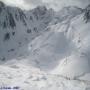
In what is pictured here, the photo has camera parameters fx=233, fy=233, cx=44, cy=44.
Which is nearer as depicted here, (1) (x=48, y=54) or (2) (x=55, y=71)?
(2) (x=55, y=71)

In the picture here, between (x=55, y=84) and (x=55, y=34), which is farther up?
(x=55, y=34)

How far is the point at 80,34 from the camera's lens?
497 feet

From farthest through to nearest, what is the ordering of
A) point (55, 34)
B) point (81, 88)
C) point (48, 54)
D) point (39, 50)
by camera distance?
point (55, 34) → point (39, 50) → point (48, 54) → point (81, 88)

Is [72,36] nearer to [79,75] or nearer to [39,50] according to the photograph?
[39,50]

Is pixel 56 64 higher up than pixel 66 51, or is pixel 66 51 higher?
pixel 66 51

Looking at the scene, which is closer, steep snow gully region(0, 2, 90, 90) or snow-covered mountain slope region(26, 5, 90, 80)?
steep snow gully region(0, 2, 90, 90)

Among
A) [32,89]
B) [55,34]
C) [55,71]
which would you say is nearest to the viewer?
[32,89]

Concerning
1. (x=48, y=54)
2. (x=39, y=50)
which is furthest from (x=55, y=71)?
(x=39, y=50)

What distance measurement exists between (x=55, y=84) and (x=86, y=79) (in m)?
19.8

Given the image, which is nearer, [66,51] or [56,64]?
[56,64]

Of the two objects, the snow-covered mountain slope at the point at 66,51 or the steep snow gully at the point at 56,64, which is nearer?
the steep snow gully at the point at 56,64

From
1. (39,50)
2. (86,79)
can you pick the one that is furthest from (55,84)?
(39,50)

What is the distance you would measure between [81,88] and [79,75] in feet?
83.5

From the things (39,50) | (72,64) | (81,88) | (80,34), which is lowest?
(81,88)
